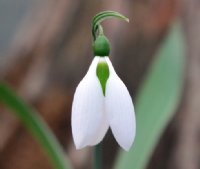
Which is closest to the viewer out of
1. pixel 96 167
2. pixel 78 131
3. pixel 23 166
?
pixel 78 131

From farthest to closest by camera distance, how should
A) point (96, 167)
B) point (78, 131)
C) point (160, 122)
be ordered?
point (160, 122) → point (96, 167) → point (78, 131)

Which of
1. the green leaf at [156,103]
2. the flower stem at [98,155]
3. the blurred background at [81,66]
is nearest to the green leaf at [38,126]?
the green leaf at [156,103]

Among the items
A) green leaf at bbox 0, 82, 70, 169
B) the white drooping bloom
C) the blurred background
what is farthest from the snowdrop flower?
the blurred background

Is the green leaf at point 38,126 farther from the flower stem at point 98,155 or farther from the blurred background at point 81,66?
the blurred background at point 81,66

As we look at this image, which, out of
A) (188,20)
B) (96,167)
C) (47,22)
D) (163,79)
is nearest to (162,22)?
(188,20)

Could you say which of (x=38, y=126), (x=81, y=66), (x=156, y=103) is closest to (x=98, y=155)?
(x=38, y=126)

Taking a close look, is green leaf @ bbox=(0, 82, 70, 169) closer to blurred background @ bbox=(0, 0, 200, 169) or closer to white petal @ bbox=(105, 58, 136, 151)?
white petal @ bbox=(105, 58, 136, 151)

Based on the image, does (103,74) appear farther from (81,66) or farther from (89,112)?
(81,66)

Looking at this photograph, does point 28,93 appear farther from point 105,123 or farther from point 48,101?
point 105,123
